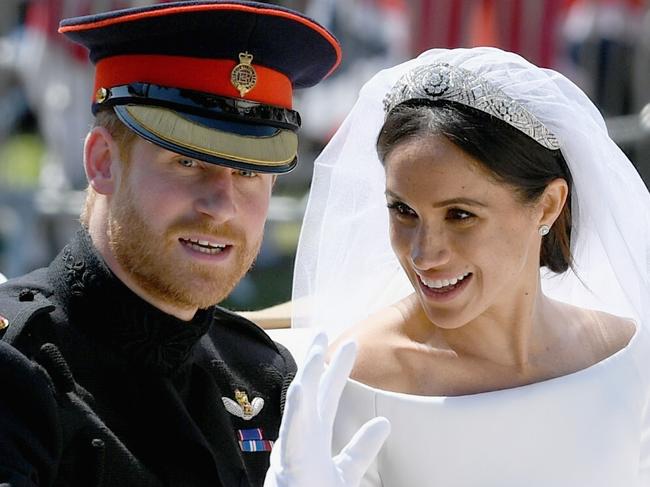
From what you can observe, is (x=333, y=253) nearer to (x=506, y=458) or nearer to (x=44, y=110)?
(x=506, y=458)

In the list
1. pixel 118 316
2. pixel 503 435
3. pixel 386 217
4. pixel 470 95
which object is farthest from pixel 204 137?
pixel 503 435

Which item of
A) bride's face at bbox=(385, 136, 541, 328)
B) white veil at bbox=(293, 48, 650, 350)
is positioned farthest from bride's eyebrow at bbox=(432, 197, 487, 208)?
white veil at bbox=(293, 48, 650, 350)

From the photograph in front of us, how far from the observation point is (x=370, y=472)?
2.52 meters

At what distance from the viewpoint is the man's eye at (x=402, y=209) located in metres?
2.42

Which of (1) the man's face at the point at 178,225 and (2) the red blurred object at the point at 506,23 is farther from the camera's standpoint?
(2) the red blurred object at the point at 506,23

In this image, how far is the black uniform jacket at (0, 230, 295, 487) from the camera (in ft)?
6.57

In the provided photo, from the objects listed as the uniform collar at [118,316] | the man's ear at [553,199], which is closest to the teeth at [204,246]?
the uniform collar at [118,316]

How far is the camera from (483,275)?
2.42 meters

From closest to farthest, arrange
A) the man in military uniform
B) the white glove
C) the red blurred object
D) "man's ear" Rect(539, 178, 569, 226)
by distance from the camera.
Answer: the white glove → the man in military uniform → "man's ear" Rect(539, 178, 569, 226) → the red blurred object

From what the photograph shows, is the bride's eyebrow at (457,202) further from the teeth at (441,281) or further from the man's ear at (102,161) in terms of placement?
the man's ear at (102,161)

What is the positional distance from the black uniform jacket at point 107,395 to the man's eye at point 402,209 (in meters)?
0.42

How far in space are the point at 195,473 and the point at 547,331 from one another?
892 millimetres

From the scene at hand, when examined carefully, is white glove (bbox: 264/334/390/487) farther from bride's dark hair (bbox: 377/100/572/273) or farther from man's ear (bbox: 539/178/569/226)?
man's ear (bbox: 539/178/569/226)

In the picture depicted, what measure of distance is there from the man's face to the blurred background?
14.6 feet
